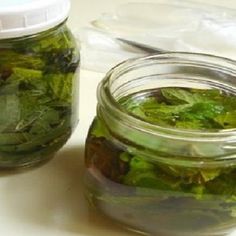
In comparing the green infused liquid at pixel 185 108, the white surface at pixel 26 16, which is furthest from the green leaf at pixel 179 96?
the white surface at pixel 26 16

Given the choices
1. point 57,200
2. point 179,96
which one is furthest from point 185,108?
point 57,200

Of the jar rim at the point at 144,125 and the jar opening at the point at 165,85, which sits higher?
the jar rim at the point at 144,125

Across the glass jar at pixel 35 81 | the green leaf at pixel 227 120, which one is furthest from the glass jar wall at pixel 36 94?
the green leaf at pixel 227 120

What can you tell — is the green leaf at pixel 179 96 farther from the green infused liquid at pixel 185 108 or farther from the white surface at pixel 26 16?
the white surface at pixel 26 16

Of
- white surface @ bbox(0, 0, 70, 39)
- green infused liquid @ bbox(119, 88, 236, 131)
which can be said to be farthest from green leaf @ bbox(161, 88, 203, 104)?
white surface @ bbox(0, 0, 70, 39)

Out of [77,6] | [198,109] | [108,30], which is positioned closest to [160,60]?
[198,109]

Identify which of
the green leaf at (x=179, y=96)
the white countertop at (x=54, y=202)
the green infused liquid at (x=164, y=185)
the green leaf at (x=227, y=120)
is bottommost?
the white countertop at (x=54, y=202)

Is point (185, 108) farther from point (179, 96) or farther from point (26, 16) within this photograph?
point (26, 16)

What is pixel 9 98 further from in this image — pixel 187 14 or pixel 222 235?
pixel 187 14
